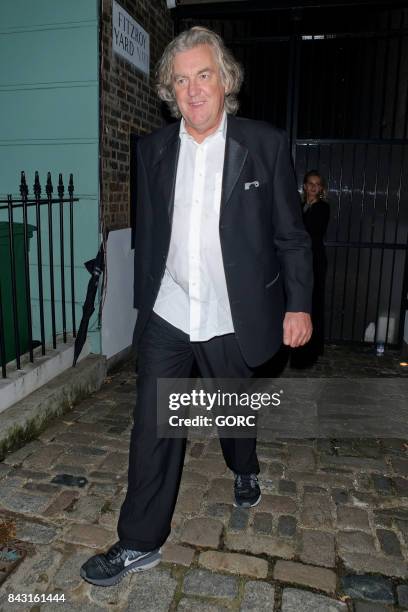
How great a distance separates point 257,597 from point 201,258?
5.05ft

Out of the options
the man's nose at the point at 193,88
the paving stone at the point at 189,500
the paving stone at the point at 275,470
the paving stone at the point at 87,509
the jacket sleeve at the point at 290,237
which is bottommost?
the paving stone at the point at 275,470

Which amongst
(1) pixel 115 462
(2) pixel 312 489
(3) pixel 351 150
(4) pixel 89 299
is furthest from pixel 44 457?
(3) pixel 351 150

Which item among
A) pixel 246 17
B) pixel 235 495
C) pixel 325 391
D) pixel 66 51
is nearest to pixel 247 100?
pixel 246 17

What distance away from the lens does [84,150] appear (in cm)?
461

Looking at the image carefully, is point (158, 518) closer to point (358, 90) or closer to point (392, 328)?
point (392, 328)

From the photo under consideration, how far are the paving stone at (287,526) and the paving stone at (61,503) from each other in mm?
1184

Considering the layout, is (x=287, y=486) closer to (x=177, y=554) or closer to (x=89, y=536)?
(x=177, y=554)

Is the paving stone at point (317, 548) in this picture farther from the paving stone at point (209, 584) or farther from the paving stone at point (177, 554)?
the paving stone at point (177, 554)

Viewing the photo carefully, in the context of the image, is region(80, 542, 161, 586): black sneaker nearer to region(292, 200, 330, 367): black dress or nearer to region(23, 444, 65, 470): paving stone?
region(23, 444, 65, 470): paving stone

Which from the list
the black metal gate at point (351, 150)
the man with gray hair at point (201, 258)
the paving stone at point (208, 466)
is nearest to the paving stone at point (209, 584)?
the man with gray hair at point (201, 258)

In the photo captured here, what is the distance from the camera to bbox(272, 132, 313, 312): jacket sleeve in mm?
2396

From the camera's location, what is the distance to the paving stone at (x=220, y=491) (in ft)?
9.89

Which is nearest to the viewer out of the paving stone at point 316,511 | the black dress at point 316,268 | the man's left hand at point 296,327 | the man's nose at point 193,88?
the man's nose at point 193,88

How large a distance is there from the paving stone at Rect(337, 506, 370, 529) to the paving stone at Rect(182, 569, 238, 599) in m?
0.80
